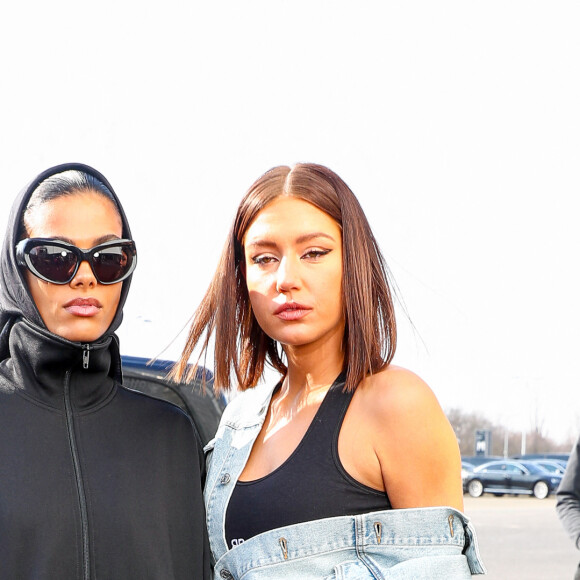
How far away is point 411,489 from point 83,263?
0.93 metres

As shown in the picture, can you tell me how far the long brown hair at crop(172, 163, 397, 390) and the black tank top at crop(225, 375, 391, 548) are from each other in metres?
0.12

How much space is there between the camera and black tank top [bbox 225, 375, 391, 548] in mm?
2270

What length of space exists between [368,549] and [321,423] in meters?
0.32

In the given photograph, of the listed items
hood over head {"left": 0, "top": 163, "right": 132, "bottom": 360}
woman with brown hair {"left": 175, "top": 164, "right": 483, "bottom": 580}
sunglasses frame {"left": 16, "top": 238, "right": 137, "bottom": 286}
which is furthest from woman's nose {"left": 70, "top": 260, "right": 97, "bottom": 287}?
woman with brown hair {"left": 175, "top": 164, "right": 483, "bottom": 580}

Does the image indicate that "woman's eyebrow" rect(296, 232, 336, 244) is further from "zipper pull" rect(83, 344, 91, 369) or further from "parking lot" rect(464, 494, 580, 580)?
"parking lot" rect(464, 494, 580, 580)

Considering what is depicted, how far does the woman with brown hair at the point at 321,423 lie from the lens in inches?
88.2

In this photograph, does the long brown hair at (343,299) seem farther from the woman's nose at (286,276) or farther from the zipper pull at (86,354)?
the zipper pull at (86,354)

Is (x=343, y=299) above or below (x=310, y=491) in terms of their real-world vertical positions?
above

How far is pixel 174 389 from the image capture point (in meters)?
3.12

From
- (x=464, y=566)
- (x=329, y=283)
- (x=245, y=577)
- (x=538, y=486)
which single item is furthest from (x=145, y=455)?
(x=538, y=486)

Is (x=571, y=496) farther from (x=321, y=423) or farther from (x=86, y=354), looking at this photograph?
(x=86, y=354)

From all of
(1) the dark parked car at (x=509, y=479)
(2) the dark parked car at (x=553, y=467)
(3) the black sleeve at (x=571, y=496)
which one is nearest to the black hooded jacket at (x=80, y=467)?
(3) the black sleeve at (x=571, y=496)

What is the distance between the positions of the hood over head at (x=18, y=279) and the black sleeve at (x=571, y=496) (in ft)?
8.17

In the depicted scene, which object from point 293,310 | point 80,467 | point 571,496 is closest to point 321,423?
point 293,310
